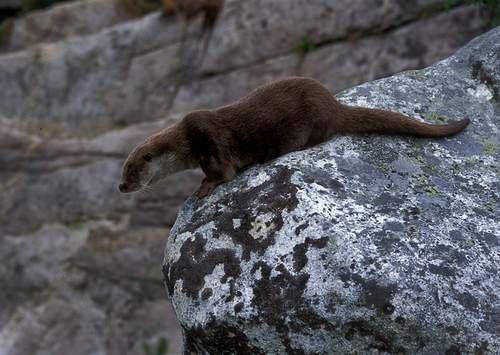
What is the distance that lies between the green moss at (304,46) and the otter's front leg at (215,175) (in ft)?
15.9

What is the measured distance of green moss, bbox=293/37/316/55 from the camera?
A: 7652 mm

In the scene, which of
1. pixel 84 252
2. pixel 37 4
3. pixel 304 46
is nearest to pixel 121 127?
pixel 84 252

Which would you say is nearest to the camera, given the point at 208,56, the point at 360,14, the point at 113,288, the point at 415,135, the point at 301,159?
the point at 301,159

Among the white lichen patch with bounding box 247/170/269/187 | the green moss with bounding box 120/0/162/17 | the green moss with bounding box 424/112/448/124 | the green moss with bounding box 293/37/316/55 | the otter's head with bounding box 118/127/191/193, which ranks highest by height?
the green moss with bounding box 424/112/448/124

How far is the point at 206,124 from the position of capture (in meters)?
3.12

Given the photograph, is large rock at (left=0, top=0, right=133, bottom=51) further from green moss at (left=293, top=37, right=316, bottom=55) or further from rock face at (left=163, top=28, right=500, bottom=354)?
rock face at (left=163, top=28, right=500, bottom=354)

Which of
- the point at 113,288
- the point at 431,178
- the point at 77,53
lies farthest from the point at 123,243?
the point at 431,178

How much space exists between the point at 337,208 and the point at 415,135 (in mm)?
699

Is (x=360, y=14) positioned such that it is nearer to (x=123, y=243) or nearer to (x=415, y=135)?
(x=123, y=243)

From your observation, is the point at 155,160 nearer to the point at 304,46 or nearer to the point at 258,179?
the point at 258,179

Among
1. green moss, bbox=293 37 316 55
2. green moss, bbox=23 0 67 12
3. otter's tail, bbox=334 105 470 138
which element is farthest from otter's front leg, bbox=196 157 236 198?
green moss, bbox=23 0 67 12

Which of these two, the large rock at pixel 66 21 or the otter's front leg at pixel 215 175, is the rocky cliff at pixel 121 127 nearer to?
the large rock at pixel 66 21

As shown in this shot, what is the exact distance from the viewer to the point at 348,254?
231 cm

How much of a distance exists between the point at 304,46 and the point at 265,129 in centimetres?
481
